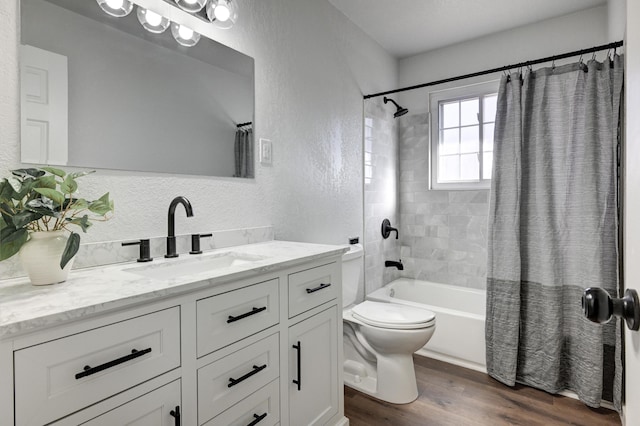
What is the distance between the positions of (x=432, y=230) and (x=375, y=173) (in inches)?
30.4

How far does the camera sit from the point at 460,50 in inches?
117

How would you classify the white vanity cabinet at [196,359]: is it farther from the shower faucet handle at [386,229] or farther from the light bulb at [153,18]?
the shower faucet handle at [386,229]

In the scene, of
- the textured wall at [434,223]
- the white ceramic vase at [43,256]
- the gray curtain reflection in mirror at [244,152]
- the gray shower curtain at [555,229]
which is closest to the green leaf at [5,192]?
the white ceramic vase at [43,256]

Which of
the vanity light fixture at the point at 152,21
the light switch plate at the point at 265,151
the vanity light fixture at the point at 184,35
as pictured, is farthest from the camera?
the light switch plate at the point at 265,151

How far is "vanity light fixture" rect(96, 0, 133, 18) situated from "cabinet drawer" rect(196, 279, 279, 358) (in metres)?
1.13

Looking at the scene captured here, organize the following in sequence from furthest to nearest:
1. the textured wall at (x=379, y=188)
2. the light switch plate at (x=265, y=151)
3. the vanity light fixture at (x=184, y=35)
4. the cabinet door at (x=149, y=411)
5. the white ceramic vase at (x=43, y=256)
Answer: the textured wall at (x=379, y=188) → the light switch plate at (x=265, y=151) → the vanity light fixture at (x=184, y=35) → the white ceramic vase at (x=43, y=256) → the cabinet door at (x=149, y=411)

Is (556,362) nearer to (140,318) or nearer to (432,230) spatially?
(432,230)

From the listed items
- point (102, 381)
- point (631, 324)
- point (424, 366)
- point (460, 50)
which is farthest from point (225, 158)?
point (460, 50)

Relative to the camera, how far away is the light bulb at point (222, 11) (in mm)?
1528

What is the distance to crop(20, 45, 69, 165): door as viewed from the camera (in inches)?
42.1

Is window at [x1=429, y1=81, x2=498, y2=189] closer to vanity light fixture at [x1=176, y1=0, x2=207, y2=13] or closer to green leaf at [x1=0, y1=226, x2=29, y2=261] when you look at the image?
vanity light fixture at [x1=176, y1=0, x2=207, y2=13]

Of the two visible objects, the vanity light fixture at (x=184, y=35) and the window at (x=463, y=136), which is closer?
the vanity light fixture at (x=184, y=35)

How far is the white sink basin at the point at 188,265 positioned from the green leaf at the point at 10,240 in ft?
1.12

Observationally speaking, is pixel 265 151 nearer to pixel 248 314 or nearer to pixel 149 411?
pixel 248 314
